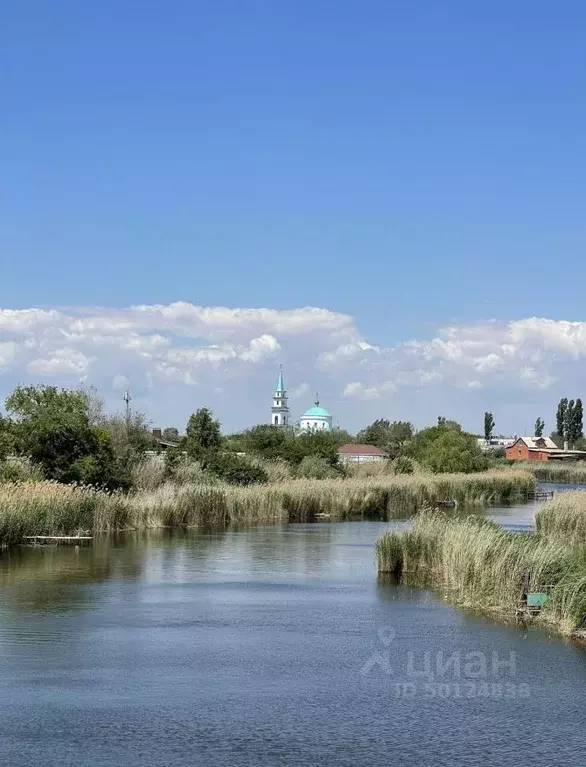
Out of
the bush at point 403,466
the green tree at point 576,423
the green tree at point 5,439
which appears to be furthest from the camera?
the green tree at point 576,423

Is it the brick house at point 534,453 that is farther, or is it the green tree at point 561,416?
the green tree at point 561,416

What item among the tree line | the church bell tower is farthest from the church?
the tree line

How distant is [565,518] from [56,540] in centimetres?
1684

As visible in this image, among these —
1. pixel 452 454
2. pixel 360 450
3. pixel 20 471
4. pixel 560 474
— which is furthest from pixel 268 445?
pixel 360 450

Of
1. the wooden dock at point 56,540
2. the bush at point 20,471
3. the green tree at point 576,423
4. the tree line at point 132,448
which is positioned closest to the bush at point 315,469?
→ the tree line at point 132,448

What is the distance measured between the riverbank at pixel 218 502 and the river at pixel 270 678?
25.8 ft

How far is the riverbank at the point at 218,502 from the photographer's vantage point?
3391cm

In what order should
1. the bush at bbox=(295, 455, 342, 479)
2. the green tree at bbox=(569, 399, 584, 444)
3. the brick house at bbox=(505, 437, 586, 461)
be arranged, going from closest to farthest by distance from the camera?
the bush at bbox=(295, 455, 342, 479) → the brick house at bbox=(505, 437, 586, 461) → the green tree at bbox=(569, 399, 584, 444)

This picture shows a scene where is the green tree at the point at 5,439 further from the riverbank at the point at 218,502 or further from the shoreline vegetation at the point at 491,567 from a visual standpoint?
the shoreline vegetation at the point at 491,567

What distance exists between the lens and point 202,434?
55531 mm

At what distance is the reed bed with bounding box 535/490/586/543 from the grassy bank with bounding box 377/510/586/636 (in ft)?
20.9

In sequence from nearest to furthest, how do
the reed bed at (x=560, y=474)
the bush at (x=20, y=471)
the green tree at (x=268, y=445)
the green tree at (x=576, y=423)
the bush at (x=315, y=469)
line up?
the bush at (x=20, y=471) → the bush at (x=315, y=469) → the green tree at (x=268, y=445) → the reed bed at (x=560, y=474) → the green tree at (x=576, y=423)

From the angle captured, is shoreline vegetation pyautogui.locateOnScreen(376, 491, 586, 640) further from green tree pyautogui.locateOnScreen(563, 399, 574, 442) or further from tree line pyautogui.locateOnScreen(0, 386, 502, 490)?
green tree pyautogui.locateOnScreen(563, 399, 574, 442)

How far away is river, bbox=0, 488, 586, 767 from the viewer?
12211 millimetres
